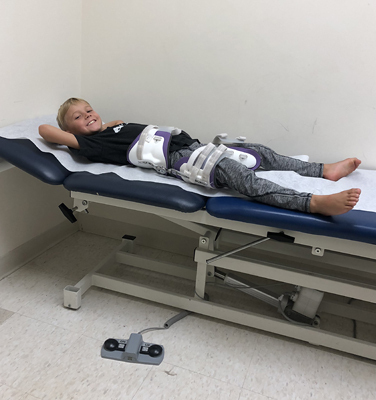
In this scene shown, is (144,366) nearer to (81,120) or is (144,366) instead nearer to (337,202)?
(337,202)

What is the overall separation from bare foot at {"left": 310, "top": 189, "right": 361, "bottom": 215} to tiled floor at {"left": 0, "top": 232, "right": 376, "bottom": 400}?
637 millimetres

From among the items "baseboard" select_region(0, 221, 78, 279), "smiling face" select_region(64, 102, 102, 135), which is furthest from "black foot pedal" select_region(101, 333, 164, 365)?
"smiling face" select_region(64, 102, 102, 135)

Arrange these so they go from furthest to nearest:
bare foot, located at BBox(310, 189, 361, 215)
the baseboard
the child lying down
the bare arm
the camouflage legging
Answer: the baseboard, the bare arm, the child lying down, the camouflage legging, bare foot, located at BBox(310, 189, 361, 215)

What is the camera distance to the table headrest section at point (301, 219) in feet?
3.74

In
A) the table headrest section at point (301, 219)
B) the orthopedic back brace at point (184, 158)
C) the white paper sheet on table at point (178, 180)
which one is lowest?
the table headrest section at point (301, 219)

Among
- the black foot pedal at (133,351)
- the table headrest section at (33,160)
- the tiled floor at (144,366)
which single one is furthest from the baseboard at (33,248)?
the black foot pedal at (133,351)

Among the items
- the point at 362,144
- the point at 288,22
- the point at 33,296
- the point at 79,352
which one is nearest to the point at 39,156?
the point at 33,296

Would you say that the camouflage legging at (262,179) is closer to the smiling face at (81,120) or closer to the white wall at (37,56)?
the smiling face at (81,120)

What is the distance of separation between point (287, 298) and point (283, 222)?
0.50 m

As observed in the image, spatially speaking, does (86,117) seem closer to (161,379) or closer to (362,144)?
(161,379)

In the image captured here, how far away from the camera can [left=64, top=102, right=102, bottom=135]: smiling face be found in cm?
164

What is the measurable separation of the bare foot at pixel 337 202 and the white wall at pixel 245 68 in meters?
0.74

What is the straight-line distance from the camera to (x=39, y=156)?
145cm

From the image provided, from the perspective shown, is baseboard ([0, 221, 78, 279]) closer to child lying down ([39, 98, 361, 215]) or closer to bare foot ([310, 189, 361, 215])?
child lying down ([39, 98, 361, 215])
